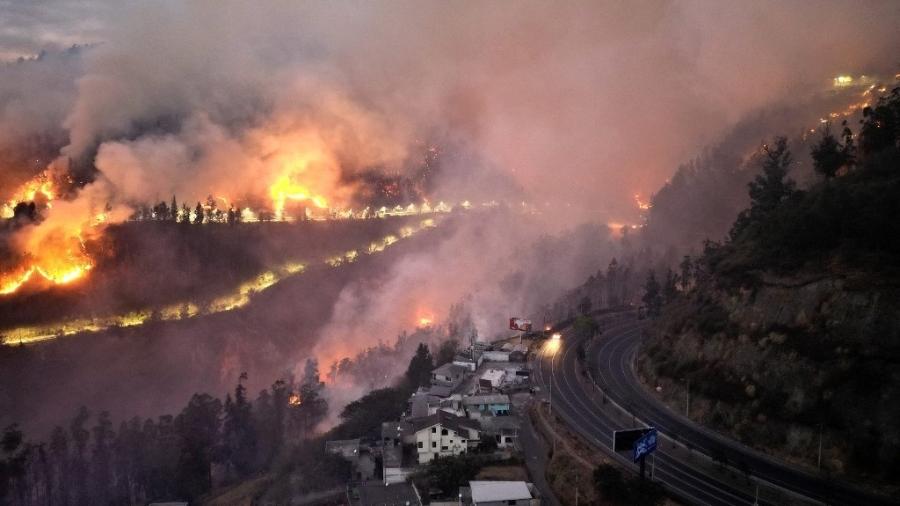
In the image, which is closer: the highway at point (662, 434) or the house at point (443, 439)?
the highway at point (662, 434)

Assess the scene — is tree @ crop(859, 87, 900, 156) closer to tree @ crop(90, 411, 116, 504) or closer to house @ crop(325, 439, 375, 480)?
house @ crop(325, 439, 375, 480)

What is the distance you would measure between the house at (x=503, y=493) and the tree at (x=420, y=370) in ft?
94.9

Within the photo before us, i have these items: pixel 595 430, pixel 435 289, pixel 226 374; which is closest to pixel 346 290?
pixel 435 289

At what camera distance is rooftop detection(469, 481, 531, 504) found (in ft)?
120

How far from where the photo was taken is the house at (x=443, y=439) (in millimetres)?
46319

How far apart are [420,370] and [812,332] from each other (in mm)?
44296

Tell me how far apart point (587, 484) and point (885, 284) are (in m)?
23.7

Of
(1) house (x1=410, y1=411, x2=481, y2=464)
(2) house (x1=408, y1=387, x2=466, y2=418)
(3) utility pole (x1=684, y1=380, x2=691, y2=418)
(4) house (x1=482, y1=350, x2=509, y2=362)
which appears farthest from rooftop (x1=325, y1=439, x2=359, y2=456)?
(3) utility pole (x1=684, y1=380, x2=691, y2=418)

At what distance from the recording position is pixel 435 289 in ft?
392

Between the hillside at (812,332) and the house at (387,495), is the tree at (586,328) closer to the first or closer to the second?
the hillside at (812,332)

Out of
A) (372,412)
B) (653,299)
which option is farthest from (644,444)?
(653,299)

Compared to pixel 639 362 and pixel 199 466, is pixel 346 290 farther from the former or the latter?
pixel 639 362

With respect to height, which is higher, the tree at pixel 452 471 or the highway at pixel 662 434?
the highway at pixel 662 434

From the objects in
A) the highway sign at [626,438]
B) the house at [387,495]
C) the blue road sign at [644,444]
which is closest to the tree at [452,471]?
the house at [387,495]
